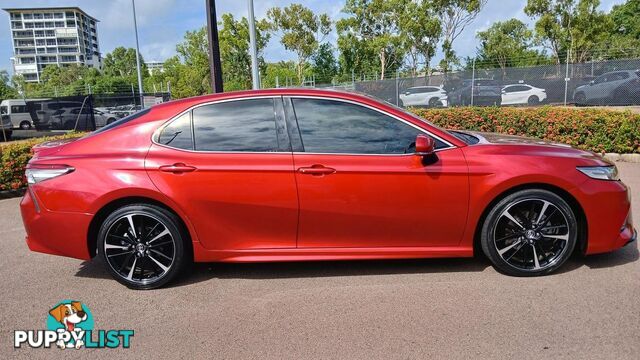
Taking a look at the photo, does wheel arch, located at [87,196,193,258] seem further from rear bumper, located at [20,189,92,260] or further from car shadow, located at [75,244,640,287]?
car shadow, located at [75,244,640,287]

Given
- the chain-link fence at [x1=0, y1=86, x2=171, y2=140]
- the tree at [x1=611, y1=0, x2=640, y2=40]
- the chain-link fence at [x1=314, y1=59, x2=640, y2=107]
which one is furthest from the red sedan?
the tree at [x1=611, y1=0, x2=640, y2=40]

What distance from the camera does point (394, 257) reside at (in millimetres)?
3635

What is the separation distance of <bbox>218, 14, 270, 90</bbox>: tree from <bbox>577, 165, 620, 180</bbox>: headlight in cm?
3225

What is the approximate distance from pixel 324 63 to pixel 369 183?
3493cm

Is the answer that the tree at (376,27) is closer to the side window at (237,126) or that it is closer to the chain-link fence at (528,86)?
the chain-link fence at (528,86)

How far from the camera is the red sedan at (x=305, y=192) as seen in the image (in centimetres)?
349

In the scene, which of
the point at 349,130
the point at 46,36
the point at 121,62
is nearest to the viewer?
the point at 349,130

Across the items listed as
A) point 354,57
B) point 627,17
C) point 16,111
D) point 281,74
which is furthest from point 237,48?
point 627,17

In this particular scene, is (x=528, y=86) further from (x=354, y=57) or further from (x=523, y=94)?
(x=354, y=57)

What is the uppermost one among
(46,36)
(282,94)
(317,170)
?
(46,36)

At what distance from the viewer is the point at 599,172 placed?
3596 millimetres

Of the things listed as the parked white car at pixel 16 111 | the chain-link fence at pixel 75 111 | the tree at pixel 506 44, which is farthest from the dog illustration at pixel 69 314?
the tree at pixel 506 44

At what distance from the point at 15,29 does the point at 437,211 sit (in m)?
165

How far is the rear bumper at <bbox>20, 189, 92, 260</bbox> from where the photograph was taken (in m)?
3.60
